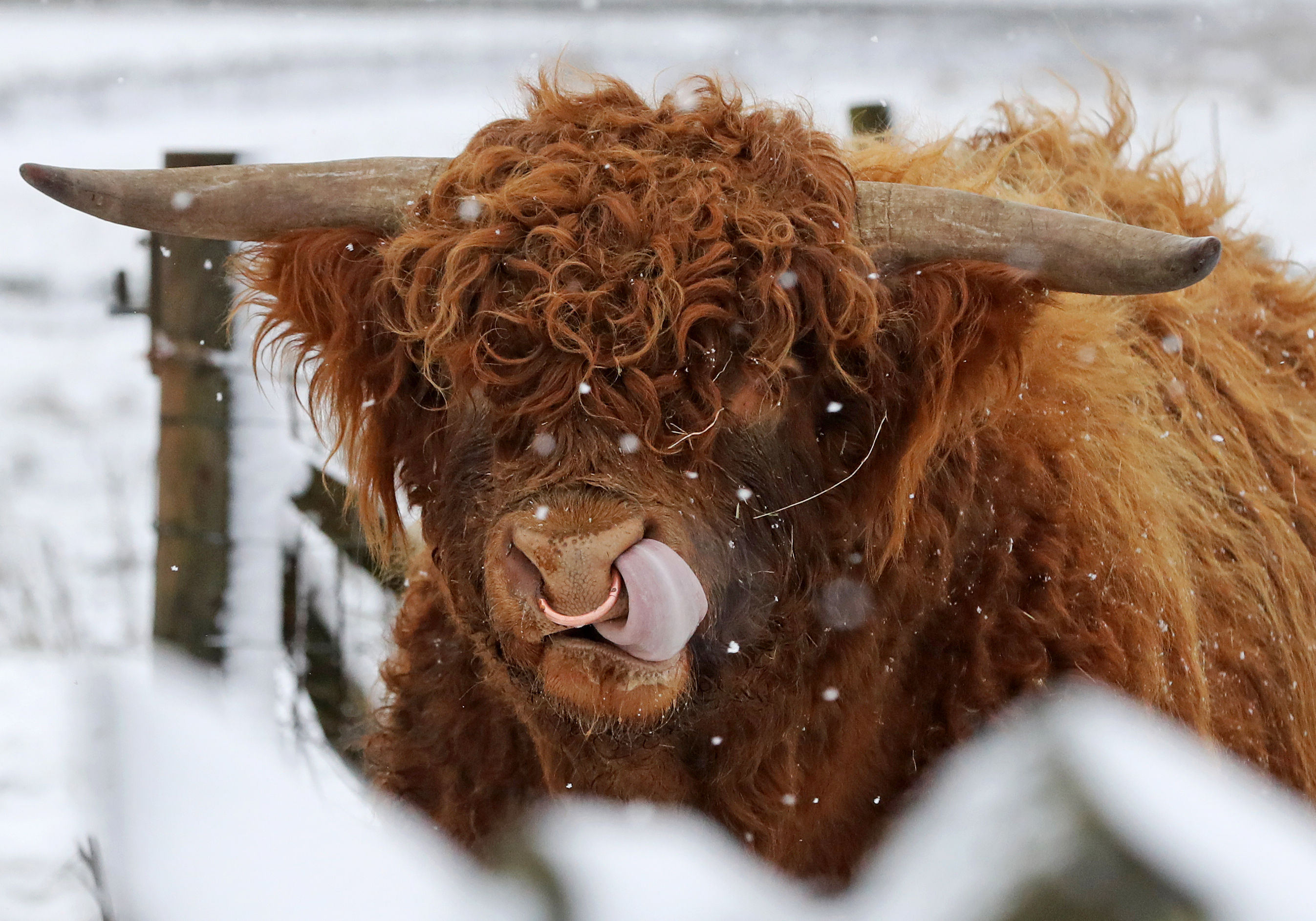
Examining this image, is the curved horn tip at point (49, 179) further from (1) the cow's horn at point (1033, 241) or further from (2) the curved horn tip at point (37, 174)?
(1) the cow's horn at point (1033, 241)

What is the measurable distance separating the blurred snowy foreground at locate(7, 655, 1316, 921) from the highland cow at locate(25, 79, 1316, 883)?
1.13 metres

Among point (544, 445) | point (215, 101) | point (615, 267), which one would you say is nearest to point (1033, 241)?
point (615, 267)

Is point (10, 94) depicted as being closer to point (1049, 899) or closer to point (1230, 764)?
point (1230, 764)

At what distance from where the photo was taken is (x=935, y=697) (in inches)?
104

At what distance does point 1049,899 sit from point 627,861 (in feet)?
0.81

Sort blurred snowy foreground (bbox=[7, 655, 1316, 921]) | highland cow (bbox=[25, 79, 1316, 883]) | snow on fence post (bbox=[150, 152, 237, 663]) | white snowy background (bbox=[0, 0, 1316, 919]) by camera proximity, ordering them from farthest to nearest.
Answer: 1. white snowy background (bbox=[0, 0, 1316, 919])
2. snow on fence post (bbox=[150, 152, 237, 663])
3. highland cow (bbox=[25, 79, 1316, 883])
4. blurred snowy foreground (bbox=[7, 655, 1316, 921])

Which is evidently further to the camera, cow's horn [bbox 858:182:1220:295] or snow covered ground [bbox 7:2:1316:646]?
snow covered ground [bbox 7:2:1316:646]

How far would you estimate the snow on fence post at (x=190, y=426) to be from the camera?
3855mm

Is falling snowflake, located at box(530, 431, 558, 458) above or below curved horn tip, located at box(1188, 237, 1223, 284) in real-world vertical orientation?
below

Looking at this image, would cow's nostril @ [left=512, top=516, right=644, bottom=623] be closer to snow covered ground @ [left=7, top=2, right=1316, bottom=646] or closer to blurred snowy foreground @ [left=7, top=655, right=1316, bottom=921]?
blurred snowy foreground @ [left=7, top=655, right=1316, bottom=921]

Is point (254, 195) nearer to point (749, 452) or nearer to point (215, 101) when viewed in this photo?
point (749, 452)

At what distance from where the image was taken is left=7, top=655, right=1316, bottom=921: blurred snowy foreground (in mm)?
656

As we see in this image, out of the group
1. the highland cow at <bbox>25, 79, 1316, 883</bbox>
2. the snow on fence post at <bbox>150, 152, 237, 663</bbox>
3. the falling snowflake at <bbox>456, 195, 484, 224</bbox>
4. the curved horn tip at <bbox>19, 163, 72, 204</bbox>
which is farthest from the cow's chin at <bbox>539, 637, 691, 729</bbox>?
the snow on fence post at <bbox>150, 152, 237, 663</bbox>

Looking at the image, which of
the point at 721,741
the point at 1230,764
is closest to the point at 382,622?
the point at 721,741
